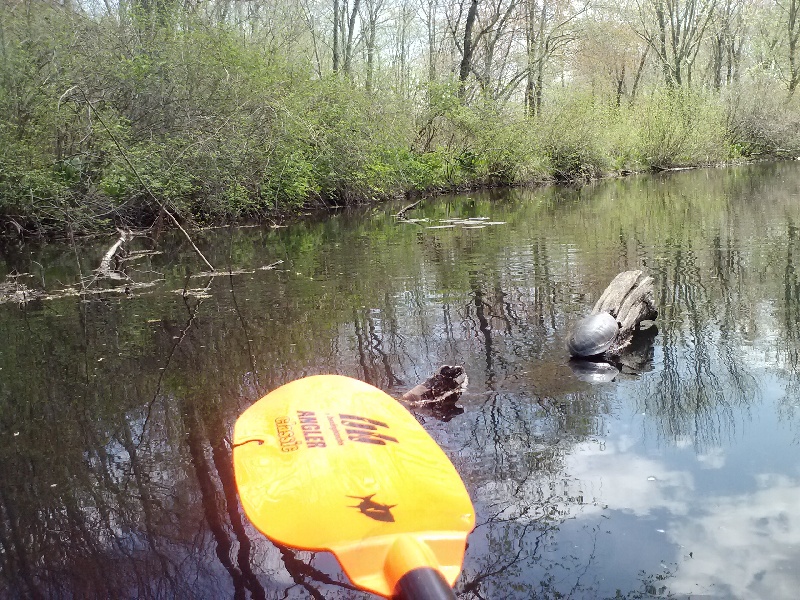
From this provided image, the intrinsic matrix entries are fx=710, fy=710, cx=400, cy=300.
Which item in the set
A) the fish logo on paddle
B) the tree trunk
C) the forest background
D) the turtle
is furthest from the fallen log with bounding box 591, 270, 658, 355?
the tree trunk

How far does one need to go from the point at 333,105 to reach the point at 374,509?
16176mm

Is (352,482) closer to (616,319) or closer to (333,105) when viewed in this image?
(616,319)

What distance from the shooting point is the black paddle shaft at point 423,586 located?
7.25ft

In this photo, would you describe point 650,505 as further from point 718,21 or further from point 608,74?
point 718,21

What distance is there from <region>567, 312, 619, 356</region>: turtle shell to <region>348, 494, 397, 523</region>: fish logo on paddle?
2668 mm

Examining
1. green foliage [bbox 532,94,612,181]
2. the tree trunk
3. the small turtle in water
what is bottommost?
the small turtle in water

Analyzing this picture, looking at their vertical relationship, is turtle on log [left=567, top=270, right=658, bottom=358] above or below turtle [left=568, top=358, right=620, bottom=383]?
above

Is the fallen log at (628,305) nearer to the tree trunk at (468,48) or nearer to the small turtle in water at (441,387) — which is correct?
the small turtle in water at (441,387)

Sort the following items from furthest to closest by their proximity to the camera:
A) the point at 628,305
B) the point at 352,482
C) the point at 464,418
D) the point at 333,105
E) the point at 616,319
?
the point at 333,105
the point at 628,305
the point at 616,319
the point at 464,418
the point at 352,482

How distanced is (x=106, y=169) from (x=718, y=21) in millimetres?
32581

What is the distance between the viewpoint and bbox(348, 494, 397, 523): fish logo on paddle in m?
2.76

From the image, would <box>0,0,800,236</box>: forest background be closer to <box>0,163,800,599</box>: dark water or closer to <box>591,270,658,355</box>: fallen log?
<box>0,163,800,599</box>: dark water

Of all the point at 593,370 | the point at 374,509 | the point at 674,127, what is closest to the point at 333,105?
the point at 593,370

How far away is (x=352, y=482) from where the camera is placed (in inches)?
120
